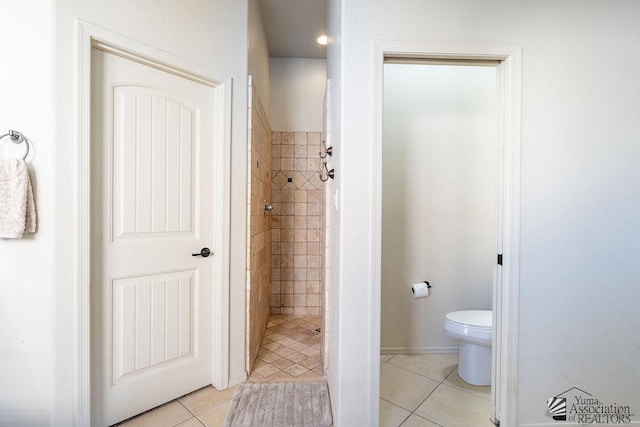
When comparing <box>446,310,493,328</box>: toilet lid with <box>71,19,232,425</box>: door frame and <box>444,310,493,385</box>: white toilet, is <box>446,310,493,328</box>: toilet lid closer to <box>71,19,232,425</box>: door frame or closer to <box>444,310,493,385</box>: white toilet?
<box>444,310,493,385</box>: white toilet

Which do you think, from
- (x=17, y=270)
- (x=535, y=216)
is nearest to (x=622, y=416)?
(x=535, y=216)

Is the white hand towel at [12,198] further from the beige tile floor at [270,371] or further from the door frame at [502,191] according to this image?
the door frame at [502,191]

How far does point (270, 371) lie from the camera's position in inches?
77.5

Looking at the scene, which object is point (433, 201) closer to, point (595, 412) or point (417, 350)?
point (417, 350)

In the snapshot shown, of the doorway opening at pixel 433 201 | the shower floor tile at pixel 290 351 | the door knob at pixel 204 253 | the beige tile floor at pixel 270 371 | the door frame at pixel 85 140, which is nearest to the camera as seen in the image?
the door frame at pixel 85 140

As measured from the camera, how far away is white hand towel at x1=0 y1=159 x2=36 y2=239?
1165 mm

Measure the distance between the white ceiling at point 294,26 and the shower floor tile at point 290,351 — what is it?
2.84 m

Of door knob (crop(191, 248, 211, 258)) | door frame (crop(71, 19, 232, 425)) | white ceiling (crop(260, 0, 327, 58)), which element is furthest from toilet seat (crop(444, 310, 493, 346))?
white ceiling (crop(260, 0, 327, 58))

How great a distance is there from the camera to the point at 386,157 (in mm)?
2213

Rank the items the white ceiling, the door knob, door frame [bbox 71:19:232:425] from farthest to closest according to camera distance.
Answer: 1. the white ceiling
2. the door knob
3. door frame [bbox 71:19:232:425]

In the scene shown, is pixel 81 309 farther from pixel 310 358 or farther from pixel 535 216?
pixel 535 216

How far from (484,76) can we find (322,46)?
63.2 inches

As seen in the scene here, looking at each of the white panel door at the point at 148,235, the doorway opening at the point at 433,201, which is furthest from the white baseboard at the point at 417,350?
the white panel door at the point at 148,235

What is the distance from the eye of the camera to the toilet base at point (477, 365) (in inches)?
72.0
